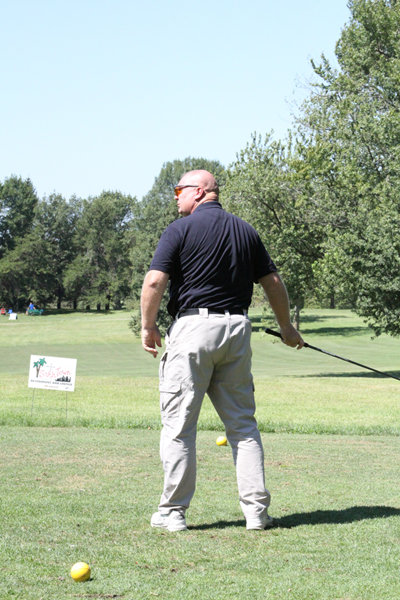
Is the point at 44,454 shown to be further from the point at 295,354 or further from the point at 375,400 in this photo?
the point at 295,354

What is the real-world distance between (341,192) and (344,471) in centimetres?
2591

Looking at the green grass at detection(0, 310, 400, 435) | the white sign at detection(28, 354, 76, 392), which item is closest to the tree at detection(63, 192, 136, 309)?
the green grass at detection(0, 310, 400, 435)

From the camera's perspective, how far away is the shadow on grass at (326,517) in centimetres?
517

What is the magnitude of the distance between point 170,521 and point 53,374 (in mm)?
9863

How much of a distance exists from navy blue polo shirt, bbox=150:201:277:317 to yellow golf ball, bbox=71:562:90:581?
6.42 ft

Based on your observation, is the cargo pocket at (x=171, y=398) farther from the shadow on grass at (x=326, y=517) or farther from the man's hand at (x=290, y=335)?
the man's hand at (x=290, y=335)

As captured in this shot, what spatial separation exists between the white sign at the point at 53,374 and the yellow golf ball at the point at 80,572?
35.0 feet

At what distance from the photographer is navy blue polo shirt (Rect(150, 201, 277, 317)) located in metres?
5.25

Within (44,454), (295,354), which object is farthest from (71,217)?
(44,454)

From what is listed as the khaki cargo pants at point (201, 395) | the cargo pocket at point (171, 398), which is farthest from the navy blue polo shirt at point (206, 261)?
the cargo pocket at point (171, 398)

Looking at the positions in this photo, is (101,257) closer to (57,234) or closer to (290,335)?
(57,234)

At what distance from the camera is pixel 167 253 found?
5211 mm

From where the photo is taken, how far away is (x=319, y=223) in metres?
34.1

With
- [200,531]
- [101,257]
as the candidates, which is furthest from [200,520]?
[101,257]
